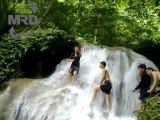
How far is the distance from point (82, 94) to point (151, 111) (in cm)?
564

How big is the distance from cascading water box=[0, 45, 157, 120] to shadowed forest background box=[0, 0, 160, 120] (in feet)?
3.25

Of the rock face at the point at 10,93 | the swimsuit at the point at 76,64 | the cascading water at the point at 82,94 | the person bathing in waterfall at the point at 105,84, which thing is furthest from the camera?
the swimsuit at the point at 76,64

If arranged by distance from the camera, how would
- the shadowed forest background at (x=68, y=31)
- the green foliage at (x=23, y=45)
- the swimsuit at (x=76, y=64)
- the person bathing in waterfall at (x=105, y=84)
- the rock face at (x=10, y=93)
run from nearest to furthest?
the person bathing in waterfall at (x=105, y=84) → the rock face at (x=10, y=93) → the swimsuit at (x=76, y=64) → the green foliage at (x=23, y=45) → the shadowed forest background at (x=68, y=31)

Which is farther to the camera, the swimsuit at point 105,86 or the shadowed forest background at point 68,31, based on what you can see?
the shadowed forest background at point 68,31

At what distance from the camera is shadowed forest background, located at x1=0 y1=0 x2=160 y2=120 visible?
16.0m

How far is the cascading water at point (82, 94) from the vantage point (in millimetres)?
11734

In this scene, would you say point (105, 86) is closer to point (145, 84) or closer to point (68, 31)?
point (145, 84)

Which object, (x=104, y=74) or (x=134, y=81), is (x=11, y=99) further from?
(x=134, y=81)

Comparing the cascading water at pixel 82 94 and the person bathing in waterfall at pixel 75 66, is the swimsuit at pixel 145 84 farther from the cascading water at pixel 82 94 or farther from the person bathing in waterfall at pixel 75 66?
the person bathing in waterfall at pixel 75 66

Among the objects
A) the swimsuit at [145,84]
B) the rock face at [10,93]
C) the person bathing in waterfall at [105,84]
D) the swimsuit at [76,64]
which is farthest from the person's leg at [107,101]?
the rock face at [10,93]

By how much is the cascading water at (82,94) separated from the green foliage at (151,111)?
405cm

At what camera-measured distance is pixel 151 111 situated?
7.48 meters

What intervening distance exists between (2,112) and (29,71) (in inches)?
173

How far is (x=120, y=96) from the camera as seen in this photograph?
1352cm
